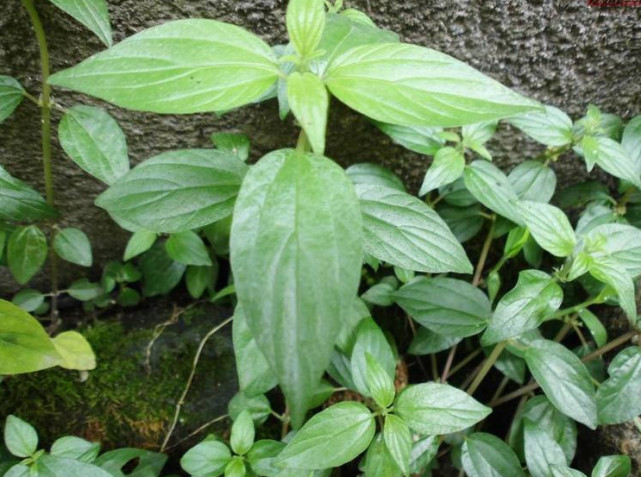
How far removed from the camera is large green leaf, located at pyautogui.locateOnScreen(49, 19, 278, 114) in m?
0.59

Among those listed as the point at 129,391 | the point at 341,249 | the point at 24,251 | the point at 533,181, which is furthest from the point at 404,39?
the point at 129,391

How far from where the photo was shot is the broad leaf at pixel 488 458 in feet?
3.19

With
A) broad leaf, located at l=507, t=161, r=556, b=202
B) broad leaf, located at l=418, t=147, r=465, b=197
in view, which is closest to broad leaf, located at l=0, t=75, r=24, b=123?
broad leaf, located at l=418, t=147, r=465, b=197

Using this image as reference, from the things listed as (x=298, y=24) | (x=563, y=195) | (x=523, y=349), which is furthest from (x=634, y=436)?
(x=298, y=24)

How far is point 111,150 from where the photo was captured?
0.87m

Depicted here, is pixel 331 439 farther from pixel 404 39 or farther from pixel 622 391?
pixel 404 39

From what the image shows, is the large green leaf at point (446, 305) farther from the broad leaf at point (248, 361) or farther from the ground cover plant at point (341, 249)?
the broad leaf at point (248, 361)

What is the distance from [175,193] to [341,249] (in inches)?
12.6

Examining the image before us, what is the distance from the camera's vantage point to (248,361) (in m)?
0.83

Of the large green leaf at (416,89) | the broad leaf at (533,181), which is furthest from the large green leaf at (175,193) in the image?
the broad leaf at (533,181)

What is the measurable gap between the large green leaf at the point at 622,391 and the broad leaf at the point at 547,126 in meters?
0.43

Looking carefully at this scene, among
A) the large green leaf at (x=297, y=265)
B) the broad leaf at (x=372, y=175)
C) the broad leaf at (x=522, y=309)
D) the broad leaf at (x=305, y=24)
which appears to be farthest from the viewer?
the broad leaf at (x=372, y=175)

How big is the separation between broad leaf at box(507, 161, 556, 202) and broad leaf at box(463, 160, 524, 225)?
12 centimetres

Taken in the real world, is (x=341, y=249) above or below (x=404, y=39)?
below
